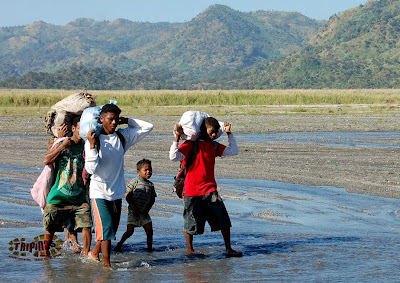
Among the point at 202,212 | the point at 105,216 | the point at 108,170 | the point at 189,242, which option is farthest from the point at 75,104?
the point at 189,242

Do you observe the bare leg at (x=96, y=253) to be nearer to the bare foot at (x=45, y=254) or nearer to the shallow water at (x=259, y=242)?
the shallow water at (x=259, y=242)

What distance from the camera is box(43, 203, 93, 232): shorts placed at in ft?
28.4

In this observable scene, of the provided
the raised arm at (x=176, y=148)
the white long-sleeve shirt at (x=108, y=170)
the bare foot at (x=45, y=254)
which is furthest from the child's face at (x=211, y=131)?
the bare foot at (x=45, y=254)

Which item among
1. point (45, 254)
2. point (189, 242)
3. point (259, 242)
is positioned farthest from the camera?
point (259, 242)

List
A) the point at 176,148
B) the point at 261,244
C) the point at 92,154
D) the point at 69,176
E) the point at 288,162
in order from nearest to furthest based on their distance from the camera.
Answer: the point at 92,154, the point at 69,176, the point at 176,148, the point at 261,244, the point at 288,162

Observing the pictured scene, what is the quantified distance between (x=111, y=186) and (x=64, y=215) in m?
0.93

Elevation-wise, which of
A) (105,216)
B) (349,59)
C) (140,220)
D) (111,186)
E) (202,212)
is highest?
(349,59)

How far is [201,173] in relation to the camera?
353 inches

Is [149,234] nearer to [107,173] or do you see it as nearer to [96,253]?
[96,253]

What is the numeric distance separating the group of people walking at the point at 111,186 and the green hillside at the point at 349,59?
13611 cm

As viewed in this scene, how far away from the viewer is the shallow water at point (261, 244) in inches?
326

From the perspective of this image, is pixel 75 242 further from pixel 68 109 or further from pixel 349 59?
pixel 349 59

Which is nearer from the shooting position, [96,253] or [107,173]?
[107,173]

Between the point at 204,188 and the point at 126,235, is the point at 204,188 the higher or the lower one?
the higher one
